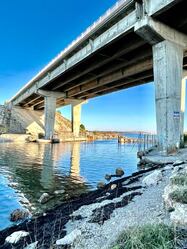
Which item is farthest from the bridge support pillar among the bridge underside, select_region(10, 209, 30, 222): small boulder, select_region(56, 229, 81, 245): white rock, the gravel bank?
select_region(56, 229, 81, 245): white rock

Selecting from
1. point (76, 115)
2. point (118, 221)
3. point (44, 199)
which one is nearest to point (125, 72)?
point (44, 199)

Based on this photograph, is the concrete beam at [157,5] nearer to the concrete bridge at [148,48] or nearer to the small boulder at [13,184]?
the concrete bridge at [148,48]

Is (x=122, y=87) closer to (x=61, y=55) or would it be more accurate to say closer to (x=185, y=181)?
(x=61, y=55)

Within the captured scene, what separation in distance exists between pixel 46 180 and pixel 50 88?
40.1 metres

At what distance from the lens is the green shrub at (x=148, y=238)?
3734mm

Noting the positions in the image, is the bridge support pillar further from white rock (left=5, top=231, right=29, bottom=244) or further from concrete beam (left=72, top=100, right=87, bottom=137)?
white rock (left=5, top=231, right=29, bottom=244)

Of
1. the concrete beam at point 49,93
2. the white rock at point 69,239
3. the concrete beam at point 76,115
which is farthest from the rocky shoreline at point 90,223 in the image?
the concrete beam at point 76,115

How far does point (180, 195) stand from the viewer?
17.1 feet

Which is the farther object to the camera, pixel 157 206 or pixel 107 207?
pixel 107 207

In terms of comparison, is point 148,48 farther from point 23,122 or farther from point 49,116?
point 23,122

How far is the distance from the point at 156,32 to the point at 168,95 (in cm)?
477

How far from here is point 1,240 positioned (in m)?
6.22

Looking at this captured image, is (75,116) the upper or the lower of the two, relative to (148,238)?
upper

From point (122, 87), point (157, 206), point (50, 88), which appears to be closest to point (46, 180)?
point (157, 206)
